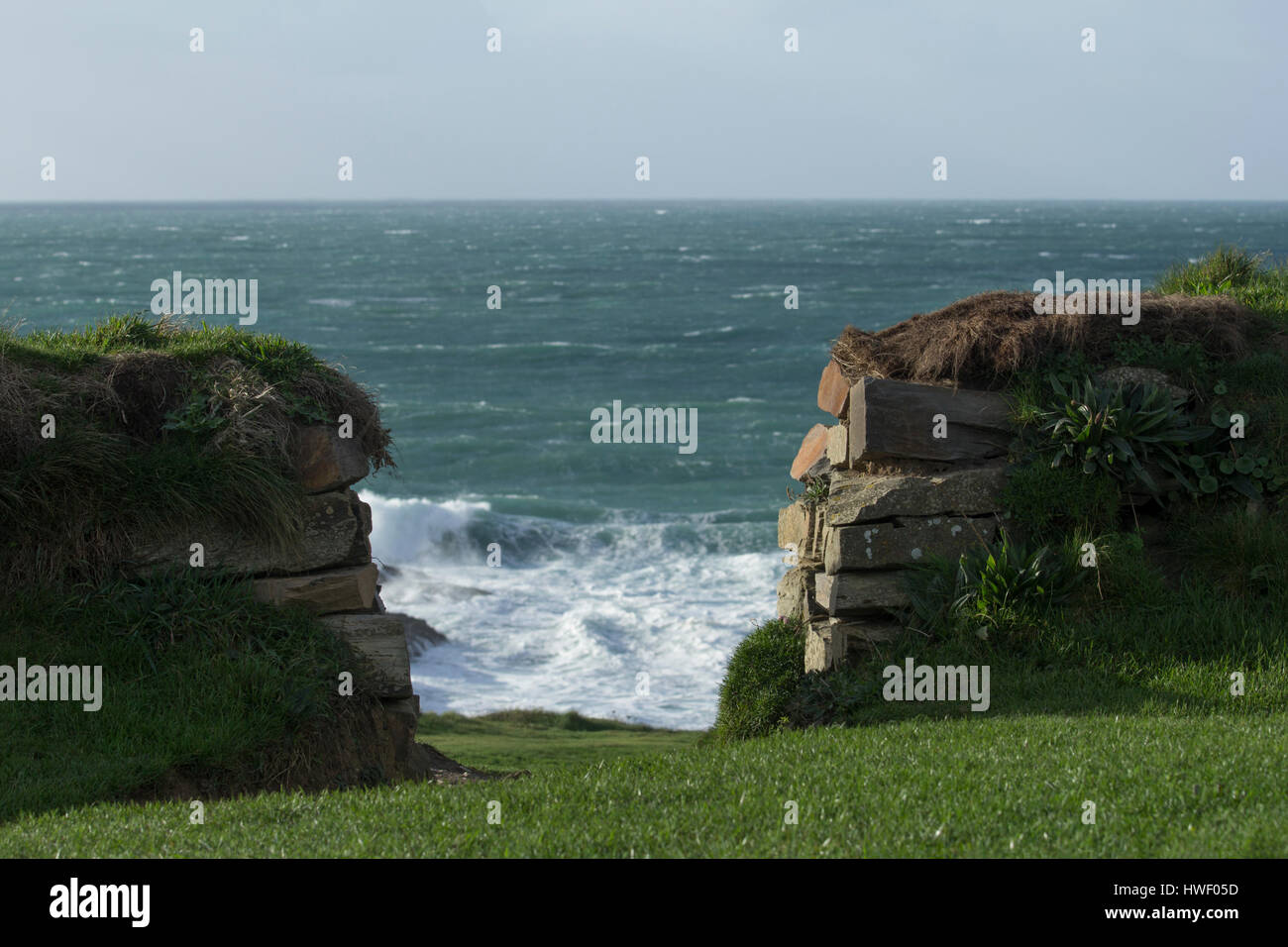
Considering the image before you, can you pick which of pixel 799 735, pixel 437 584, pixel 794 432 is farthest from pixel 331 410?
pixel 794 432

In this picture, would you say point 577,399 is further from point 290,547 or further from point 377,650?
point 377,650

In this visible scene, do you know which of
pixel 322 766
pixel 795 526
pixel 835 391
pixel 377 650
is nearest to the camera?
pixel 322 766

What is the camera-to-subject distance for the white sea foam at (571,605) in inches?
781

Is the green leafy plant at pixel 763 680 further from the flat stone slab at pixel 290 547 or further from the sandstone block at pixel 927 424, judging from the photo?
the flat stone slab at pixel 290 547

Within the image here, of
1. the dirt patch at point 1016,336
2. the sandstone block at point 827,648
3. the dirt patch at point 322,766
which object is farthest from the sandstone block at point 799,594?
the dirt patch at point 322,766

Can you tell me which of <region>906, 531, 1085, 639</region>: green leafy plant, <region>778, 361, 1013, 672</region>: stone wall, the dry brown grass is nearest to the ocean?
the dry brown grass

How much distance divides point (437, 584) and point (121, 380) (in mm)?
16636

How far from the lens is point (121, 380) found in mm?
9930

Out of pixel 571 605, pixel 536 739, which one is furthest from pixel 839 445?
pixel 571 605

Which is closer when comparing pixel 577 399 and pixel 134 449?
pixel 134 449

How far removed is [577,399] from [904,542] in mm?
40968

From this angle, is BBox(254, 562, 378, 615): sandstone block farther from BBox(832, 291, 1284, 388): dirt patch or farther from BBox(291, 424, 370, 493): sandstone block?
BBox(832, 291, 1284, 388): dirt patch

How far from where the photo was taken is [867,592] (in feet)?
32.7

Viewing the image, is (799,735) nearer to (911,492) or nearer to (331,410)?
(911,492)
